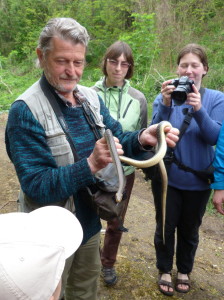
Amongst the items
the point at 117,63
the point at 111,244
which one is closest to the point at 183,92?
the point at 117,63

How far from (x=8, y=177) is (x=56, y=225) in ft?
13.3

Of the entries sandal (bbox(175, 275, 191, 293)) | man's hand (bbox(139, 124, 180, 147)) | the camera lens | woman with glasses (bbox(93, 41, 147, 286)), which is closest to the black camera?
the camera lens

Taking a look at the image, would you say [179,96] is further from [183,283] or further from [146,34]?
[146,34]

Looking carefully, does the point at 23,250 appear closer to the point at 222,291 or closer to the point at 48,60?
the point at 48,60

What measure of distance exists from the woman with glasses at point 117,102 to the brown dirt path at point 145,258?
175 mm

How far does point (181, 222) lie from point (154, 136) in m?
1.11

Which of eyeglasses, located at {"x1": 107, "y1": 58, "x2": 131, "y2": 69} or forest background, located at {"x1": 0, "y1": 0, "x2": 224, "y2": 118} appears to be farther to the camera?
forest background, located at {"x1": 0, "y1": 0, "x2": 224, "y2": 118}

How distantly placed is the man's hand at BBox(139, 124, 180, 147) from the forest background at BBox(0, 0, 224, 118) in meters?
1.56

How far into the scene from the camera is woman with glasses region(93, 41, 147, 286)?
2580 mm

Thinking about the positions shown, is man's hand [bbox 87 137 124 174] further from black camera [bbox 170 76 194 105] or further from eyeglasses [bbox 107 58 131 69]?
eyeglasses [bbox 107 58 131 69]

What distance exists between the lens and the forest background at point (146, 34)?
9172mm

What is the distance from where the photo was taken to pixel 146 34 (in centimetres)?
930

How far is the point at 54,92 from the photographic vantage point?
1524 millimetres

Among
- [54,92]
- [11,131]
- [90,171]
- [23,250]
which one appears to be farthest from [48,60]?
[23,250]
